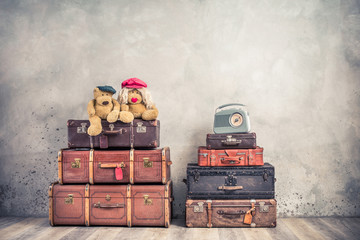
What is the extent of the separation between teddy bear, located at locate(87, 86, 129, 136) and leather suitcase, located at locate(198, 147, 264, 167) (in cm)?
96

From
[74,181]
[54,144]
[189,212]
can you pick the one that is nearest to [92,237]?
[74,181]

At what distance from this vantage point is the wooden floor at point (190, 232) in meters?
2.77

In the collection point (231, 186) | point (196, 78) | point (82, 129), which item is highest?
point (196, 78)

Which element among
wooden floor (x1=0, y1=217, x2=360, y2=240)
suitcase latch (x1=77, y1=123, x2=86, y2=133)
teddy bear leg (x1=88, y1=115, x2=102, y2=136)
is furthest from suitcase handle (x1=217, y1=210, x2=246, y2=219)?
suitcase latch (x1=77, y1=123, x2=86, y2=133)

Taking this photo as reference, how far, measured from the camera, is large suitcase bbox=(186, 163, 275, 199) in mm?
3025

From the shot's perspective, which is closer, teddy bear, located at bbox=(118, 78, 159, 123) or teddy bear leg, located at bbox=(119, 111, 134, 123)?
teddy bear leg, located at bbox=(119, 111, 134, 123)

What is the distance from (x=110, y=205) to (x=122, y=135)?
2.28 ft

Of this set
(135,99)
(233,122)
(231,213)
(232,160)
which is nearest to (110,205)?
(135,99)

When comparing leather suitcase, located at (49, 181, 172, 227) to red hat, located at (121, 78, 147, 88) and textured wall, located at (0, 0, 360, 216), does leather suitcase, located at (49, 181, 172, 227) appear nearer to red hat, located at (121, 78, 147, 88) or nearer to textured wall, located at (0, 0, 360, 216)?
textured wall, located at (0, 0, 360, 216)

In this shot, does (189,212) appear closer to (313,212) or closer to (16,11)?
(313,212)

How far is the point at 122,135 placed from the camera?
306 cm

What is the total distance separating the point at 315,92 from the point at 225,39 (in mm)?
1199

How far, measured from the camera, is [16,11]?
3729 mm

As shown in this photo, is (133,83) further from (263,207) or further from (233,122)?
(263,207)
